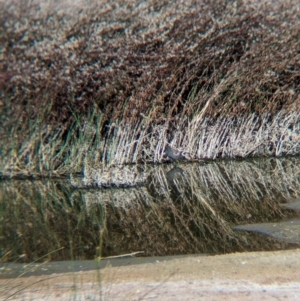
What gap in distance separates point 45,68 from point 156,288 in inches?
243

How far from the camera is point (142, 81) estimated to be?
9906 millimetres

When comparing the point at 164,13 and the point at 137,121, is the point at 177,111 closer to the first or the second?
the point at 137,121

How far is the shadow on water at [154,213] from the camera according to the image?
5.41 meters

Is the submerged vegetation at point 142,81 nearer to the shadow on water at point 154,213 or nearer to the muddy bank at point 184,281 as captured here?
the shadow on water at point 154,213

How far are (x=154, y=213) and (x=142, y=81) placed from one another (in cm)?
373

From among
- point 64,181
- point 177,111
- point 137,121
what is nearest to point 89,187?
point 64,181

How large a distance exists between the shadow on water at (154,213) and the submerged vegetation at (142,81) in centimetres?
77

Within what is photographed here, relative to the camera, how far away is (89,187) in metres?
8.19

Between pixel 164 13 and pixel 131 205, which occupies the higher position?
pixel 164 13

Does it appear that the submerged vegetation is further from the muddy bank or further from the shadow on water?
the muddy bank

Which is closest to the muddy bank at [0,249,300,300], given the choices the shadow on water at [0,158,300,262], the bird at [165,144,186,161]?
the shadow on water at [0,158,300,262]

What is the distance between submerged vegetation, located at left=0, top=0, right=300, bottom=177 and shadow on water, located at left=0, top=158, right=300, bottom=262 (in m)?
0.77

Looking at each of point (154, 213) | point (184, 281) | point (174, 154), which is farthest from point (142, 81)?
point (184, 281)

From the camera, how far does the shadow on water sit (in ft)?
17.7
